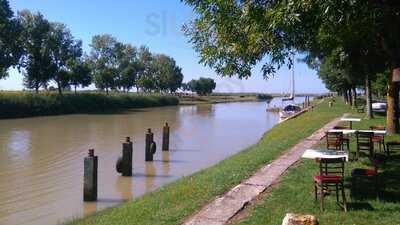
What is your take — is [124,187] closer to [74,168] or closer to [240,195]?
[74,168]

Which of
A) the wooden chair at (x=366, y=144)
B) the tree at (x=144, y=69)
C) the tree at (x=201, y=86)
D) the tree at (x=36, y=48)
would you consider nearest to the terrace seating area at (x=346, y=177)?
the wooden chair at (x=366, y=144)

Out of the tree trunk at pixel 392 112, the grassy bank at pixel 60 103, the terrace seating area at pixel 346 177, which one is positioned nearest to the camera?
the terrace seating area at pixel 346 177

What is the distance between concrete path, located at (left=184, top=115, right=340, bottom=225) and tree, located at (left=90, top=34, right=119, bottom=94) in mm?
87950

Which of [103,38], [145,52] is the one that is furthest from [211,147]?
[145,52]

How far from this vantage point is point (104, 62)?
→ 110 m

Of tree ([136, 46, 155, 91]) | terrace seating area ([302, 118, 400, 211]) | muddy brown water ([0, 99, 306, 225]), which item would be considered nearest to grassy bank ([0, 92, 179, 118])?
muddy brown water ([0, 99, 306, 225])

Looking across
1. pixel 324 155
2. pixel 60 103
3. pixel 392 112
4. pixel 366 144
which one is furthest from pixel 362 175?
pixel 60 103

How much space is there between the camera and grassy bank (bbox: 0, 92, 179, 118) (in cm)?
6003

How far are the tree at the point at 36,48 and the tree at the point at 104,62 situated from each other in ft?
76.1

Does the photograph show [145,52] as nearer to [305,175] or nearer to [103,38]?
[103,38]

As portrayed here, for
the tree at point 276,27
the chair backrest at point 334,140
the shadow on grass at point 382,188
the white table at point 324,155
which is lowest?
the shadow on grass at point 382,188

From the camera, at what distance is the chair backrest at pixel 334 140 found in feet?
49.8

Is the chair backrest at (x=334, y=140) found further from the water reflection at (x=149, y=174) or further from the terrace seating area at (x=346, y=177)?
the water reflection at (x=149, y=174)

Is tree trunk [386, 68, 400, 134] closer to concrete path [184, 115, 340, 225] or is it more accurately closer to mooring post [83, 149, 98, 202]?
concrete path [184, 115, 340, 225]
